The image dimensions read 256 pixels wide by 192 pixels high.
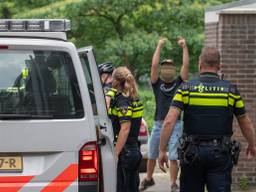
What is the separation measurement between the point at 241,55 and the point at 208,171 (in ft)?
13.5

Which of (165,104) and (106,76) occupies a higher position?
(106,76)

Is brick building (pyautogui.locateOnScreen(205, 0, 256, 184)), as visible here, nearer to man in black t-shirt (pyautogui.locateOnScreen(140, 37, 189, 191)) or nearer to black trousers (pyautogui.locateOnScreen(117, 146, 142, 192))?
man in black t-shirt (pyautogui.locateOnScreen(140, 37, 189, 191))

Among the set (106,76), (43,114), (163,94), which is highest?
(43,114)

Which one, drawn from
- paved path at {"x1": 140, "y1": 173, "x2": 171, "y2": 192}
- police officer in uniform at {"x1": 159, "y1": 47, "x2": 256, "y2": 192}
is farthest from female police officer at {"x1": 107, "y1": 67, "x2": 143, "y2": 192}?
paved path at {"x1": 140, "y1": 173, "x2": 171, "y2": 192}

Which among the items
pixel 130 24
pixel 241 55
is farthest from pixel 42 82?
pixel 130 24

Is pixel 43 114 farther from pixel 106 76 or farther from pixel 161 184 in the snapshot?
pixel 161 184

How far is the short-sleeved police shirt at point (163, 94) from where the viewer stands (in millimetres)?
11156

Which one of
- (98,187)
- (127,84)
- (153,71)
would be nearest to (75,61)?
(98,187)

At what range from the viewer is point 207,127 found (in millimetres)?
7578

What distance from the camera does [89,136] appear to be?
6473 millimetres

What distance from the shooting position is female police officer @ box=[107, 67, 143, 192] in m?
8.57

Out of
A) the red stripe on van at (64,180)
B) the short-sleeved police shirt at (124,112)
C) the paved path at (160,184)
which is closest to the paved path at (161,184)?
the paved path at (160,184)

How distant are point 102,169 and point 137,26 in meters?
16.9

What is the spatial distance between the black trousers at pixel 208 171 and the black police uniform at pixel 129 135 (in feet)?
3.78
